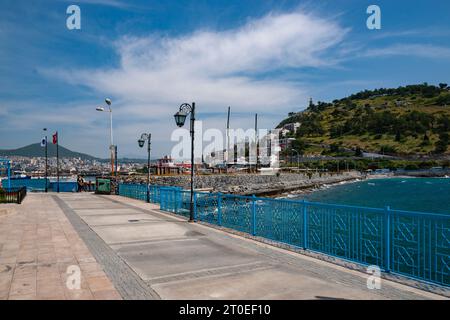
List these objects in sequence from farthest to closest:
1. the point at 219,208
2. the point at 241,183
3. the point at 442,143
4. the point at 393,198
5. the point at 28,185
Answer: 1. the point at 442,143
2. the point at 28,185
3. the point at 241,183
4. the point at 393,198
5. the point at 219,208

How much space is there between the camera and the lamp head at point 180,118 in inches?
541

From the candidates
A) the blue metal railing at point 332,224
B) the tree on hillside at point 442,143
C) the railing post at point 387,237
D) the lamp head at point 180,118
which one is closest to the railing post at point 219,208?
the blue metal railing at point 332,224

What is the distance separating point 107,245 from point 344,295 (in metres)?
6.24

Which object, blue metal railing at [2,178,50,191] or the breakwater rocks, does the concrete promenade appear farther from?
the breakwater rocks

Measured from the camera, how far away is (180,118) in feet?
45.2

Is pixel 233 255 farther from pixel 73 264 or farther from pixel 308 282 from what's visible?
pixel 73 264

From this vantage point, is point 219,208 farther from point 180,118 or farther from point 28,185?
point 28,185

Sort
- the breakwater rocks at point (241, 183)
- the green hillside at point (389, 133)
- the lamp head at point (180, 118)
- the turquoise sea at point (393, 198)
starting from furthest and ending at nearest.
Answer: the green hillside at point (389, 133), the breakwater rocks at point (241, 183), the turquoise sea at point (393, 198), the lamp head at point (180, 118)

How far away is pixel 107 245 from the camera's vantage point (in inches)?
364

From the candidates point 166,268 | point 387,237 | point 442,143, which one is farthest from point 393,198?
point 442,143

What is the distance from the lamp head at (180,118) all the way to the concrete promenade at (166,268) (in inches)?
170

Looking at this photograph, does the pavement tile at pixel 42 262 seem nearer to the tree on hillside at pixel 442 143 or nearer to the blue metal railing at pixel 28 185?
the blue metal railing at pixel 28 185

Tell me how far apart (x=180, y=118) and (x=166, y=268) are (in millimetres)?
7766
